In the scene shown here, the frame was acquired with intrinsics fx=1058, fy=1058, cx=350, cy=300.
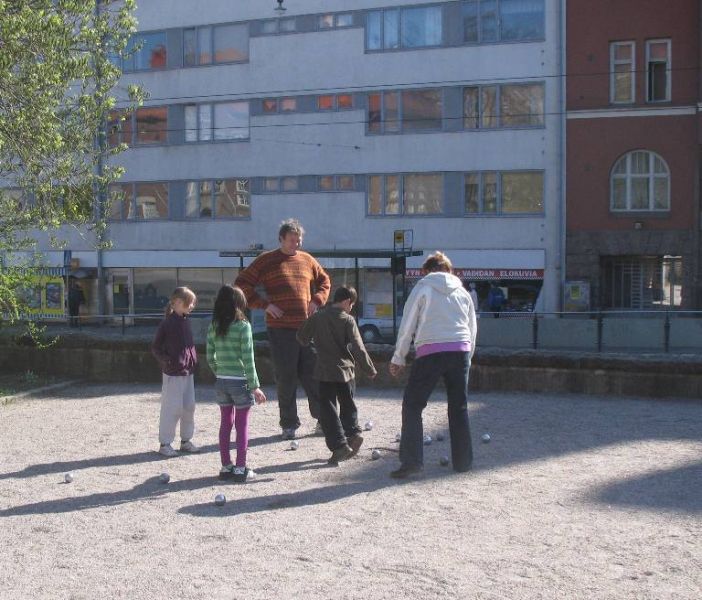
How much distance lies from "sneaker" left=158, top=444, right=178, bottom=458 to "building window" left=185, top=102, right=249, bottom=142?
30779 mm

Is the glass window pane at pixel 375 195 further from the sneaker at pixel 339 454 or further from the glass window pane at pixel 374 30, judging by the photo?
the sneaker at pixel 339 454

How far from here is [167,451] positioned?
29.8 feet

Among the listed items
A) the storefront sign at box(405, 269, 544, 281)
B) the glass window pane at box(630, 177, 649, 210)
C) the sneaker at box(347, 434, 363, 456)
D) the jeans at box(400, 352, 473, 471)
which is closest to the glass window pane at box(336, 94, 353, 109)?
the storefront sign at box(405, 269, 544, 281)

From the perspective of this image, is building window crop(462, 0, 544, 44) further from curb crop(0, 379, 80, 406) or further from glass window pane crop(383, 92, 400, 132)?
curb crop(0, 379, 80, 406)

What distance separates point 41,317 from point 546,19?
78.2 ft

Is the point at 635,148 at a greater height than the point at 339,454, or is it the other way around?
the point at 635,148

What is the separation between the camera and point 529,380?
1309cm

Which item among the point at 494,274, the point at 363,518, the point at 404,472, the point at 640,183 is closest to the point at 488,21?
the point at 640,183

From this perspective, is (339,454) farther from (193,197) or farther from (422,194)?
(193,197)

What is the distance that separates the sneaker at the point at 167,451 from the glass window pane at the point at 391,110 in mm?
28759

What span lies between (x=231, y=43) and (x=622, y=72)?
1423 cm

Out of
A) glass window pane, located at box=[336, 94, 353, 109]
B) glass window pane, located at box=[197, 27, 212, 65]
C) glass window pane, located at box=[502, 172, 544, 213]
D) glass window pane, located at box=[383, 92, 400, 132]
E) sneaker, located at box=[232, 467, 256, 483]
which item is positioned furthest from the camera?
glass window pane, located at box=[197, 27, 212, 65]

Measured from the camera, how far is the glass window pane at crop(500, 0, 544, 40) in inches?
1375

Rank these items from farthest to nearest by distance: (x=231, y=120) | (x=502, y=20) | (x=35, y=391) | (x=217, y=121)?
(x=217, y=121) → (x=231, y=120) → (x=502, y=20) → (x=35, y=391)
